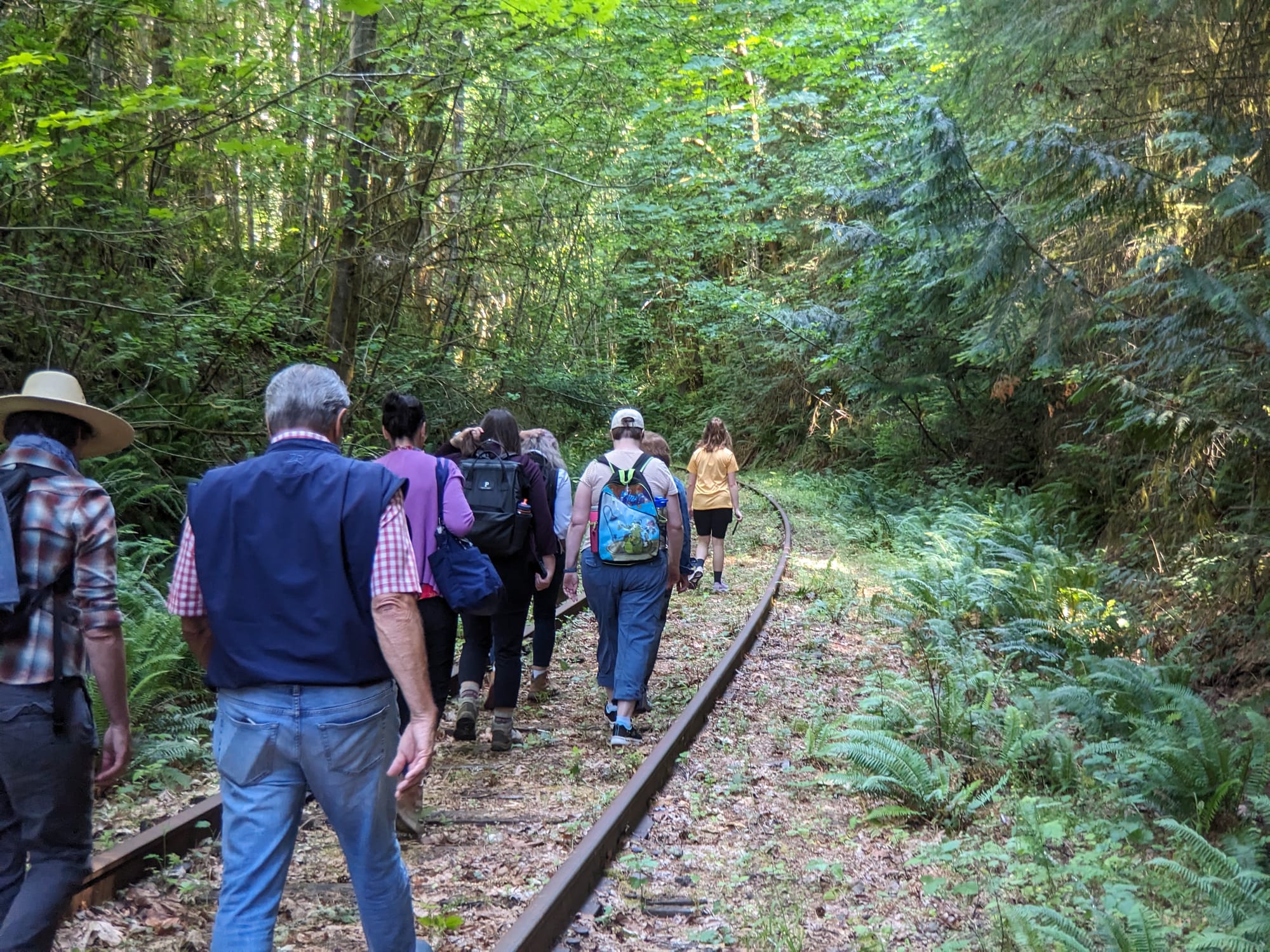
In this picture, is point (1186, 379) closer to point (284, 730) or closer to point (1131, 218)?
point (1131, 218)

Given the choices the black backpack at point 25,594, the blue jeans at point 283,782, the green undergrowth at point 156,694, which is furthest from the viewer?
the green undergrowth at point 156,694

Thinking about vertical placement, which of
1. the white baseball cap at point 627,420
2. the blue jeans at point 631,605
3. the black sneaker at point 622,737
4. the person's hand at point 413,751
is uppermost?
the white baseball cap at point 627,420

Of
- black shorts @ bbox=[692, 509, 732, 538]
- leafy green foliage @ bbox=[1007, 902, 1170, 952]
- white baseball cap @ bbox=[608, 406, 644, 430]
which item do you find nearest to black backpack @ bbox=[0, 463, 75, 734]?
leafy green foliage @ bbox=[1007, 902, 1170, 952]

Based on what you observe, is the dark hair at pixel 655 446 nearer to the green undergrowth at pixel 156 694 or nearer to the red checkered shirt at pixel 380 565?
the green undergrowth at pixel 156 694

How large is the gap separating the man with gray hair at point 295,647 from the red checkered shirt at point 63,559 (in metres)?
0.36

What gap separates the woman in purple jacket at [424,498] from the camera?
5.33 metres

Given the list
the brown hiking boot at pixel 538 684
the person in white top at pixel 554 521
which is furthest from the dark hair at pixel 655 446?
the brown hiking boot at pixel 538 684

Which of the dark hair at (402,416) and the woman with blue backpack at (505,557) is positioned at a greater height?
the dark hair at (402,416)

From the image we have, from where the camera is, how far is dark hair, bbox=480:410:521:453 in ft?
22.2

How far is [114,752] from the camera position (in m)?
3.38

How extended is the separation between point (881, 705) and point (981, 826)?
6.30 feet

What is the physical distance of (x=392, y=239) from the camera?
14.2m

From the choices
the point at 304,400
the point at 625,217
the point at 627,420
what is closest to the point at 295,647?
the point at 304,400

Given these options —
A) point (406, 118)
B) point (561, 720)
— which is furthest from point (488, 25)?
point (561, 720)
